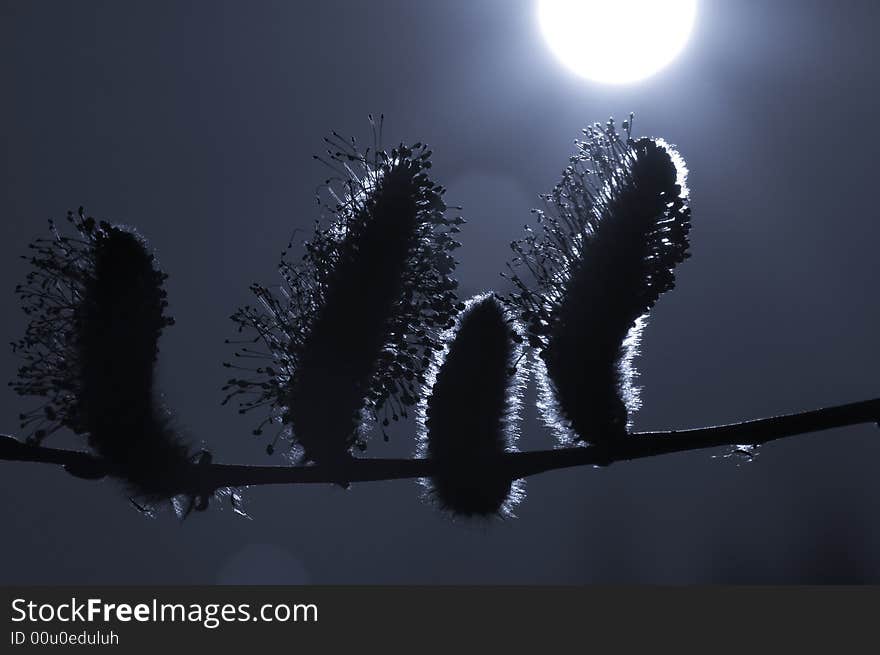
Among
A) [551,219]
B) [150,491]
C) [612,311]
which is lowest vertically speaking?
[150,491]

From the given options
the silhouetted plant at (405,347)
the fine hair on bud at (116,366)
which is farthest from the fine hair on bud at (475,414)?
the fine hair on bud at (116,366)

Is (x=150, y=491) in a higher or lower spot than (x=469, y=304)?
lower

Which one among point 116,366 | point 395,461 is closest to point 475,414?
point 395,461

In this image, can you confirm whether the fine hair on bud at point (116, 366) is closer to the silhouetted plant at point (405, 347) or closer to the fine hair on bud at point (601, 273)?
the silhouetted plant at point (405, 347)

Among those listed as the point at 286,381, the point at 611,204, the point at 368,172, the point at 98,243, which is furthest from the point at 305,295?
the point at 611,204

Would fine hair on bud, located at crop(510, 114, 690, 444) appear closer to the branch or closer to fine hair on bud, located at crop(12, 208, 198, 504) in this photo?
the branch

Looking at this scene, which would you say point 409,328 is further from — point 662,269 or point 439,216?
point 662,269

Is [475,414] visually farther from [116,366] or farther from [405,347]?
[116,366]
